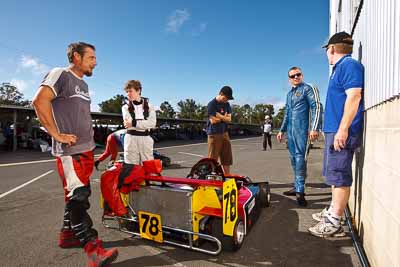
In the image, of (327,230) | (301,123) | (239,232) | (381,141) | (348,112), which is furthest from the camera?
(301,123)

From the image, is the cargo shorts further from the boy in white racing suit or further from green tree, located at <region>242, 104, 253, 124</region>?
green tree, located at <region>242, 104, 253, 124</region>

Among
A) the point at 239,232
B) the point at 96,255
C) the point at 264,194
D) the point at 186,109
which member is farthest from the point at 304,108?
the point at 186,109

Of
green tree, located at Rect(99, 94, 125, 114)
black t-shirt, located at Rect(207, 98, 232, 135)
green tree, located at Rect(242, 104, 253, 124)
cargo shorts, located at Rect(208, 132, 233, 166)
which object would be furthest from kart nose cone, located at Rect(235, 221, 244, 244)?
green tree, located at Rect(242, 104, 253, 124)

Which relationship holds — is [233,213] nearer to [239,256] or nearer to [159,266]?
[239,256]

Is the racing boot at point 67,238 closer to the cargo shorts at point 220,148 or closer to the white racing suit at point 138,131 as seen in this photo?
the white racing suit at point 138,131

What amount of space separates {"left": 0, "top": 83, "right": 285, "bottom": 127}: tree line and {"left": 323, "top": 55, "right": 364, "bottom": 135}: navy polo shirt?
36992mm

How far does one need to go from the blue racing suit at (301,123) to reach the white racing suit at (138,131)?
2.28 meters

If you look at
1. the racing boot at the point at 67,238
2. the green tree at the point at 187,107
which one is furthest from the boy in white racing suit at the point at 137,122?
the green tree at the point at 187,107

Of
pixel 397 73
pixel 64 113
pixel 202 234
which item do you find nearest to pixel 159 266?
pixel 202 234

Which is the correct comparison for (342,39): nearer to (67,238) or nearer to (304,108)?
(304,108)

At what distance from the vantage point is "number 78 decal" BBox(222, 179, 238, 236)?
249cm

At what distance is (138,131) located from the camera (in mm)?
3986

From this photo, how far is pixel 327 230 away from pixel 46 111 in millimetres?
3118

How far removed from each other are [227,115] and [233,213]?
2.95m
